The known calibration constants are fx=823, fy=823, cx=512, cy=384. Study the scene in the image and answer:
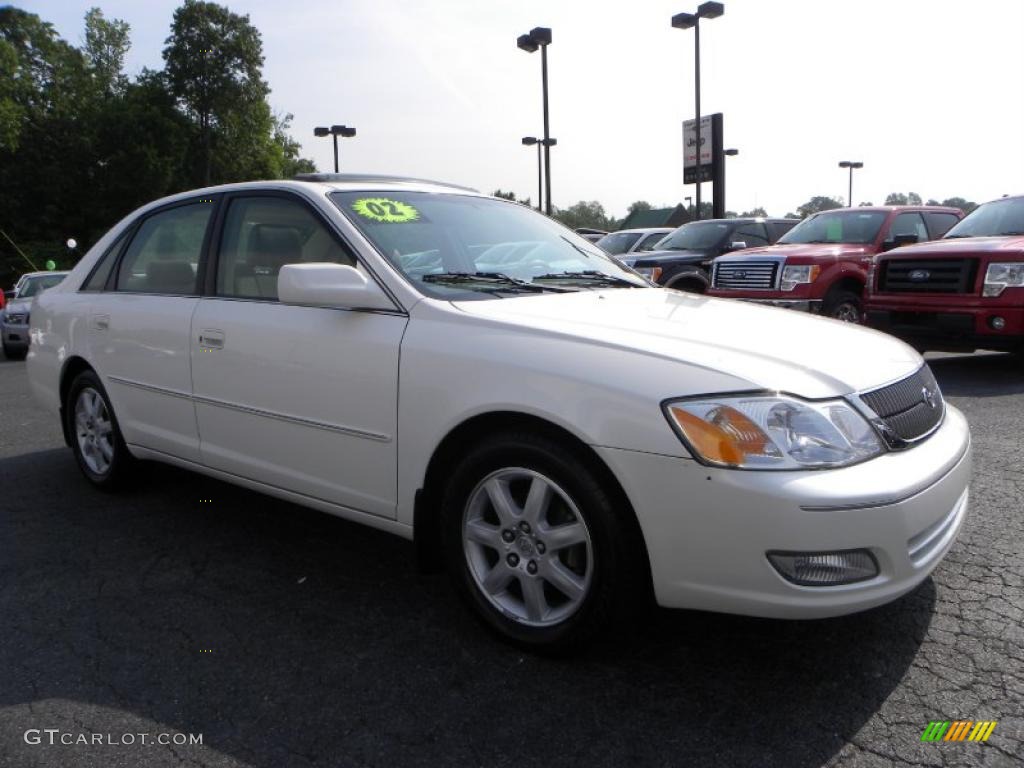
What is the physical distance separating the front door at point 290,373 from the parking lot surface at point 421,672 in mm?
446

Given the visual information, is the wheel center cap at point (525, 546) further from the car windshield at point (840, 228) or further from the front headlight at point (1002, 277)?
the car windshield at point (840, 228)

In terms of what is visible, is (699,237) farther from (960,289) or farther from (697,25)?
(697,25)

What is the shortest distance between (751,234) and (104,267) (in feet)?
31.9

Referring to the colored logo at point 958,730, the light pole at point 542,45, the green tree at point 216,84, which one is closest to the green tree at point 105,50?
the green tree at point 216,84

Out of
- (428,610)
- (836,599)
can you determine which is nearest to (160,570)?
(428,610)

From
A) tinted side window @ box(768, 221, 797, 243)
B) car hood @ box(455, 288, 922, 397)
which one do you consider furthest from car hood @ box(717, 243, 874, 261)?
car hood @ box(455, 288, 922, 397)

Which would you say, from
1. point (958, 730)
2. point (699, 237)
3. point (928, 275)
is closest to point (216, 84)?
point (699, 237)

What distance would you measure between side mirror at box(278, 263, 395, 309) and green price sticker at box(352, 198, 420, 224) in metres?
0.47

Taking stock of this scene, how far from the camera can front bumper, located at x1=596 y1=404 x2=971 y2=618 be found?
218 cm

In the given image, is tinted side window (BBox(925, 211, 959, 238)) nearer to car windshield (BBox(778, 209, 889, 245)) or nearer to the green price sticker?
car windshield (BBox(778, 209, 889, 245))

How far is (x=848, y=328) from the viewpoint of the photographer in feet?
10.4

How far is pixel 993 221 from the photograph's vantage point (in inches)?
339

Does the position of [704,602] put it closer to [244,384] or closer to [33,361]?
[244,384]

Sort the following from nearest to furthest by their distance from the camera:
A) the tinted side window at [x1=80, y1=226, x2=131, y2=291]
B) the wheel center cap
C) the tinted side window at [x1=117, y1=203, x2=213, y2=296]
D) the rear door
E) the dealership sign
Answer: the wheel center cap, the rear door, the tinted side window at [x1=117, y1=203, x2=213, y2=296], the tinted side window at [x1=80, y1=226, x2=131, y2=291], the dealership sign
